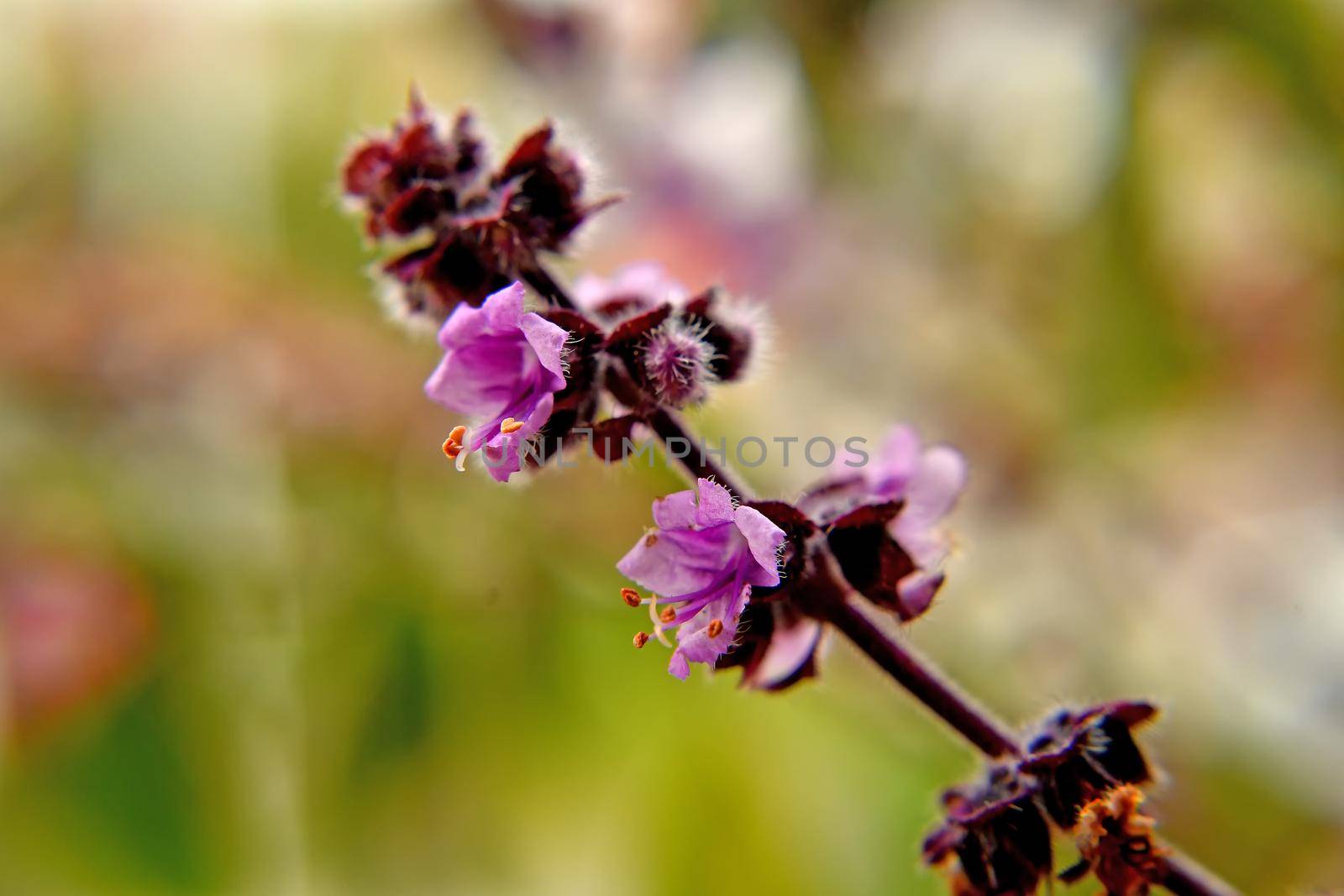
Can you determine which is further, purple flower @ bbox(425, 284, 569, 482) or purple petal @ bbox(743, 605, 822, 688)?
purple petal @ bbox(743, 605, 822, 688)

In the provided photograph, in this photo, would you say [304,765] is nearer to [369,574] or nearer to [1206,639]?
[369,574]

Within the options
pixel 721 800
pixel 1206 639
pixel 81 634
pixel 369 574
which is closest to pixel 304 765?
pixel 369 574

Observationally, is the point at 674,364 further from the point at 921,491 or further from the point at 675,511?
the point at 921,491

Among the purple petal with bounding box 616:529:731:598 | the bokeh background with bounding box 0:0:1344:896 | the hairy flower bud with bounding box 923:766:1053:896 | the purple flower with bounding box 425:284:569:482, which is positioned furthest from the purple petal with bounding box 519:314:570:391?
the bokeh background with bounding box 0:0:1344:896

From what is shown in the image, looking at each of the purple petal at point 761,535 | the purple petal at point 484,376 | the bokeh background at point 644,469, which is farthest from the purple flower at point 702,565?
the bokeh background at point 644,469

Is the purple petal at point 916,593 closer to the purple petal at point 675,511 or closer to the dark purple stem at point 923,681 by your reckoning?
the dark purple stem at point 923,681

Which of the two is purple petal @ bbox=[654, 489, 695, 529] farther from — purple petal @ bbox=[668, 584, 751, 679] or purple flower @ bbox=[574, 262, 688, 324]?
purple flower @ bbox=[574, 262, 688, 324]

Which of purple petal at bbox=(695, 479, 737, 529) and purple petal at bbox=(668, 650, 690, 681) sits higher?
purple petal at bbox=(695, 479, 737, 529)
